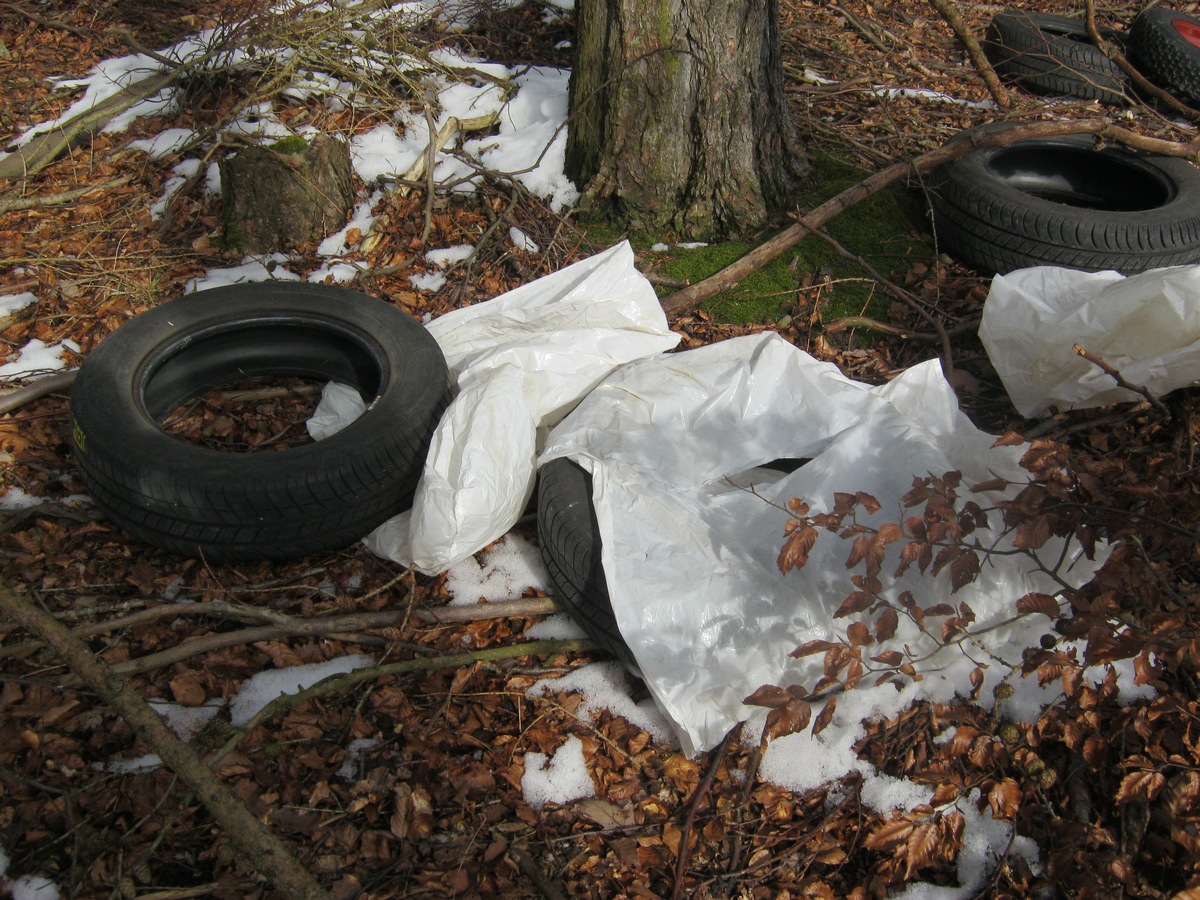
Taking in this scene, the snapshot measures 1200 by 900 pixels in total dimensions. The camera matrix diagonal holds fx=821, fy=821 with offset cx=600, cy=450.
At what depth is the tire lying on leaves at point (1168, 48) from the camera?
5.21 metres

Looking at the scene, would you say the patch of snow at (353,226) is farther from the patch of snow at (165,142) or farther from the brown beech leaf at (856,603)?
the brown beech leaf at (856,603)

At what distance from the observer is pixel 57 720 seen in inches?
85.8

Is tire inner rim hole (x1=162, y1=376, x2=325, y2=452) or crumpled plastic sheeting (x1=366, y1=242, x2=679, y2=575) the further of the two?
tire inner rim hole (x1=162, y1=376, x2=325, y2=452)

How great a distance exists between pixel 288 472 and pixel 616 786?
1297 mm

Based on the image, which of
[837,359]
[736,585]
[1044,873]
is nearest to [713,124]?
[837,359]

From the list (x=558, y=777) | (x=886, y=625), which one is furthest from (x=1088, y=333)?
(x=558, y=777)

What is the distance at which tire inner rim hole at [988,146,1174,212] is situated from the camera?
12.8 feet

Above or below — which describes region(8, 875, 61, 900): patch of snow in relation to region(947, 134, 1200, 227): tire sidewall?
below

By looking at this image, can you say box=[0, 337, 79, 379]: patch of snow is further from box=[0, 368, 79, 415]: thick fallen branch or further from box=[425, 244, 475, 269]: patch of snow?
box=[425, 244, 475, 269]: patch of snow

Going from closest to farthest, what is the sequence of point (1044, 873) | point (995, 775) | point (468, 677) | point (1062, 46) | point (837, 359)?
point (1044, 873) → point (995, 775) → point (468, 677) → point (837, 359) → point (1062, 46)

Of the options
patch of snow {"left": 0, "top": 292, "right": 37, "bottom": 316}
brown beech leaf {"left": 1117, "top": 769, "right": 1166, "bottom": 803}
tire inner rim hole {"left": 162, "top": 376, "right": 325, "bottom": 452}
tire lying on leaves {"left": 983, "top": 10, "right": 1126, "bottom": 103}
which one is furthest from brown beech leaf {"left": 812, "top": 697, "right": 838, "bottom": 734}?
tire lying on leaves {"left": 983, "top": 10, "right": 1126, "bottom": 103}

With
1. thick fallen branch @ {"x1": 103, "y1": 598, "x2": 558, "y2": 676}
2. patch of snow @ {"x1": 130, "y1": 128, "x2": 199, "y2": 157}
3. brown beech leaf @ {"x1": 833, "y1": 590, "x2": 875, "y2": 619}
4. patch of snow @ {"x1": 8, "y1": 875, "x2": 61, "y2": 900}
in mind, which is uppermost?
patch of snow @ {"x1": 130, "y1": 128, "x2": 199, "y2": 157}

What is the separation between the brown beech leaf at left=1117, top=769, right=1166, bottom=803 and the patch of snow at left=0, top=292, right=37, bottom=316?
4258mm

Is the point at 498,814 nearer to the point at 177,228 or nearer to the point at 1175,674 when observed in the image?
the point at 1175,674
